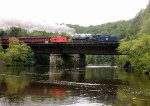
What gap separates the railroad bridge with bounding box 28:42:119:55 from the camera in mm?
126875

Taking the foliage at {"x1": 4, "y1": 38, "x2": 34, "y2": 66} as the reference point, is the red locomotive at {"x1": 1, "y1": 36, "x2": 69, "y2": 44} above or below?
above

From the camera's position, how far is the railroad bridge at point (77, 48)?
12688 centimetres

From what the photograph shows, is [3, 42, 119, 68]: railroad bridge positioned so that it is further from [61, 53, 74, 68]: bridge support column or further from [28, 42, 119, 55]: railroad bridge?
[61, 53, 74, 68]: bridge support column

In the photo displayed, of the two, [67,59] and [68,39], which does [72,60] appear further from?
[68,39]

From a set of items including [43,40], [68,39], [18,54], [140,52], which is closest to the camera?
[140,52]

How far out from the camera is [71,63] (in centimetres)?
15725

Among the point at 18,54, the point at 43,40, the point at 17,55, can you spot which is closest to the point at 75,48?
the point at 43,40

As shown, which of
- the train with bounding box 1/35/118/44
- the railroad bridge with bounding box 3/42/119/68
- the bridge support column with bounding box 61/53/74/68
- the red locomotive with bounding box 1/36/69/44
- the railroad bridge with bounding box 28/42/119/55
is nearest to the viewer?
the railroad bridge with bounding box 28/42/119/55

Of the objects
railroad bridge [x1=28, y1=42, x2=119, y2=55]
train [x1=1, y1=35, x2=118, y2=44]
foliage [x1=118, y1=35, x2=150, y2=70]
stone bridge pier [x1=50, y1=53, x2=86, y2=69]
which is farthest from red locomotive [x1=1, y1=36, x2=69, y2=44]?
foliage [x1=118, y1=35, x2=150, y2=70]

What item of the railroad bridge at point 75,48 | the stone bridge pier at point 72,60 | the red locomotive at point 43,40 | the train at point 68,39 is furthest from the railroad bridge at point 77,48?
the stone bridge pier at point 72,60

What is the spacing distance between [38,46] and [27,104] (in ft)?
338

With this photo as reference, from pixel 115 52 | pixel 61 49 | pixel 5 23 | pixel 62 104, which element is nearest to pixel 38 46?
pixel 61 49

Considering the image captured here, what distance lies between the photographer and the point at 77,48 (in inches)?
Answer: 5281

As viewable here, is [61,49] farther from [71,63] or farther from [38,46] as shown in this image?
[71,63]
